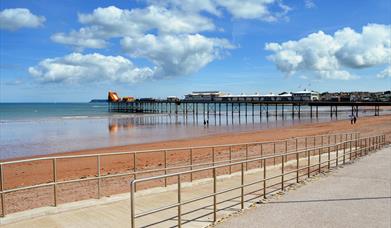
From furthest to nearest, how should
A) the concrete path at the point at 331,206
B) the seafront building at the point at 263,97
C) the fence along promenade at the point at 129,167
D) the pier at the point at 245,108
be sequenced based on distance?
the seafront building at the point at 263,97
the pier at the point at 245,108
the fence along promenade at the point at 129,167
the concrete path at the point at 331,206

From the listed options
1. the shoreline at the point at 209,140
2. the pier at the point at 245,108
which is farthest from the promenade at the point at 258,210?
the pier at the point at 245,108

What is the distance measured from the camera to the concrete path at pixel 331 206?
6223mm

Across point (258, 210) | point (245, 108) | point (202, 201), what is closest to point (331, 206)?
point (258, 210)

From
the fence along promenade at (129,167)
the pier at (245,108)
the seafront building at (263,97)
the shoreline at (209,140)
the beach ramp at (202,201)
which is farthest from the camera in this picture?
the seafront building at (263,97)

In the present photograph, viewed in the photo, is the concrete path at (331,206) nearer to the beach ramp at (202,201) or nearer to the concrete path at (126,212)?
the beach ramp at (202,201)

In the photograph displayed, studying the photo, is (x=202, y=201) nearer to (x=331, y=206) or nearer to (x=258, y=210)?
(x=258, y=210)

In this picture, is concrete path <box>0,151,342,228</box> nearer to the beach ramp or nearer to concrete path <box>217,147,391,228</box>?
the beach ramp

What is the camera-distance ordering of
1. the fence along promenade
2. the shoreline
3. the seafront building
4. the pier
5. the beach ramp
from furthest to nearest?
the seafront building, the pier, the shoreline, the fence along promenade, the beach ramp

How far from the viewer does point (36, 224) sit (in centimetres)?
627

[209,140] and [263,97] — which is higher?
→ [263,97]

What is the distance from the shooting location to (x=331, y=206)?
7.16m

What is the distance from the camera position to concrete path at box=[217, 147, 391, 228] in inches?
245

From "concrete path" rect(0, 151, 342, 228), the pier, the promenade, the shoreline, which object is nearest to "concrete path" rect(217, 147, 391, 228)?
the promenade

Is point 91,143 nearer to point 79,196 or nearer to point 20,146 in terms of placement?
point 20,146
